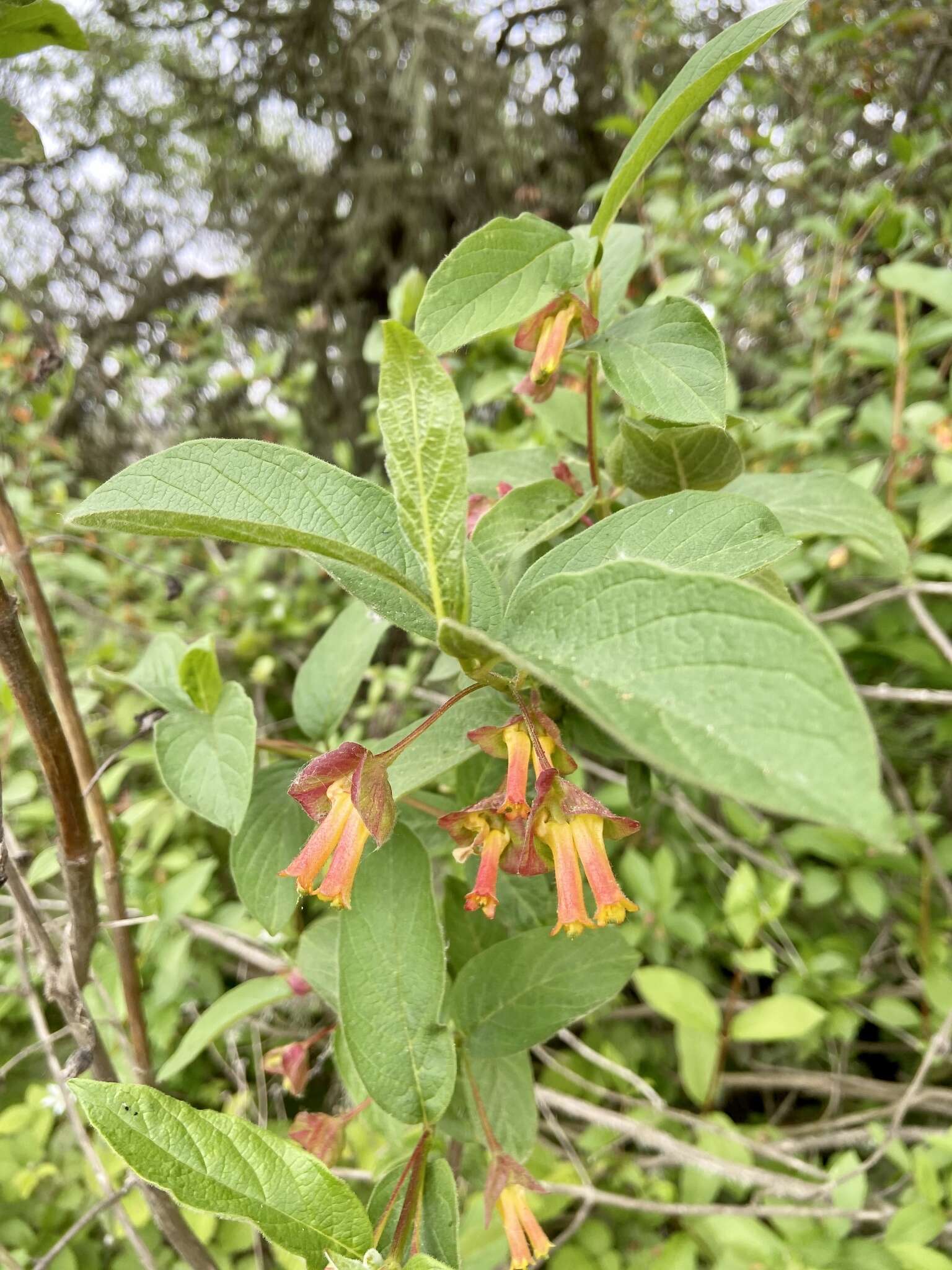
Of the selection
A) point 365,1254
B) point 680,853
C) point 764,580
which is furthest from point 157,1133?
point 680,853

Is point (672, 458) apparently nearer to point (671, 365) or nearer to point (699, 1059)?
point (671, 365)

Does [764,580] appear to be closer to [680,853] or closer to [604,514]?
[604,514]

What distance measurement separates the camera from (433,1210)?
0.51 m

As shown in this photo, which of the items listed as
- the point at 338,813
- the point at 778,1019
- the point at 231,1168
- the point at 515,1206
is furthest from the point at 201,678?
the point at 778,1019

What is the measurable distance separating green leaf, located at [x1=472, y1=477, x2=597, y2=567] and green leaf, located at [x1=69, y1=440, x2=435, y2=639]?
156 millimetres

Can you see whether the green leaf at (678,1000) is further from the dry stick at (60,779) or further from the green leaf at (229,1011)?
the dry stick at (60,779)

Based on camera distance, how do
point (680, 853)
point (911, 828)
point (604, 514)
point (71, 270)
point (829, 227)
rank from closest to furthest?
point (604, 514), point (911, 828), point (680, 853), point (829, 227), point (71, 270)

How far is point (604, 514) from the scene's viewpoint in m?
0.70

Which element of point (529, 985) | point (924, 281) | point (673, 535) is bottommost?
point (529, 985)

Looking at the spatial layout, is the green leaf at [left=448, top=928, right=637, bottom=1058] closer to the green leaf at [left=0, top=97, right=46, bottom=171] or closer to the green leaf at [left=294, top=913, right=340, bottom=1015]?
the green leaf at [left=294, top=913, right=340, bottom=1015]

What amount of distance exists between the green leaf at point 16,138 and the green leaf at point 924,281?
1.27m

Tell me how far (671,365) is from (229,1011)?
0.73m

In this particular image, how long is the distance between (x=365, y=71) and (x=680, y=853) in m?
2.75

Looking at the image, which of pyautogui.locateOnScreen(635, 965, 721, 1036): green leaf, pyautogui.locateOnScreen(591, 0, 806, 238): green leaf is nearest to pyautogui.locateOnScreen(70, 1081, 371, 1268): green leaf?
pyautogui.locateOnScreen(591, 0, 806, 238): green leaf
